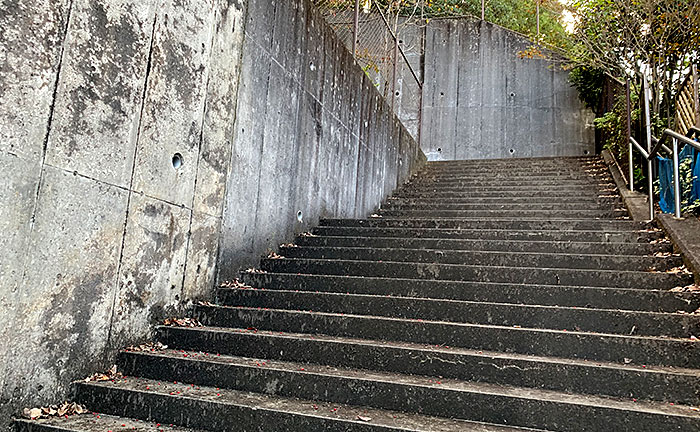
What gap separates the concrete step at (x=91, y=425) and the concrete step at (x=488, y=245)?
2.64 m

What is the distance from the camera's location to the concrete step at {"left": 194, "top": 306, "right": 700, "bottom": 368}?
2506 millimetres

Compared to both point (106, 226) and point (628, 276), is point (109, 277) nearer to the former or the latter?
point (106, 226)

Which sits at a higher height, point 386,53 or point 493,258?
point 386,53

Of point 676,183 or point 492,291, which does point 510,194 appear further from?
point 492,291

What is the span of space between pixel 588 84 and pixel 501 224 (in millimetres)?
8369

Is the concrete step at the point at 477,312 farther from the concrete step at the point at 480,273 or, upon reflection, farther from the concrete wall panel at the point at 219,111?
the concrete wall panel at the point at 219,111

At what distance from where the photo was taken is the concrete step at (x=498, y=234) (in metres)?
4.22

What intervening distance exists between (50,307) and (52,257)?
0.24m

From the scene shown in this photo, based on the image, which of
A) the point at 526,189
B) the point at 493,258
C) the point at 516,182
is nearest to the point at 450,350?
the point at 493,258

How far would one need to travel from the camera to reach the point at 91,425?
219 centimetres

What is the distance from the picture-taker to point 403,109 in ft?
42.0

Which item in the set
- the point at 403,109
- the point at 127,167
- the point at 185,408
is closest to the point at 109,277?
the point at 127,167

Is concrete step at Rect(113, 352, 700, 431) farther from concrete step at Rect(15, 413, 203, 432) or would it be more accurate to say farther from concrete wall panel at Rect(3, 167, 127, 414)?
concrete wall panel at Rect(3, 167, 127, 414)

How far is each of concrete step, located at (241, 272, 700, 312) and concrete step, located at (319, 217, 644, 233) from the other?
59.0 inches
